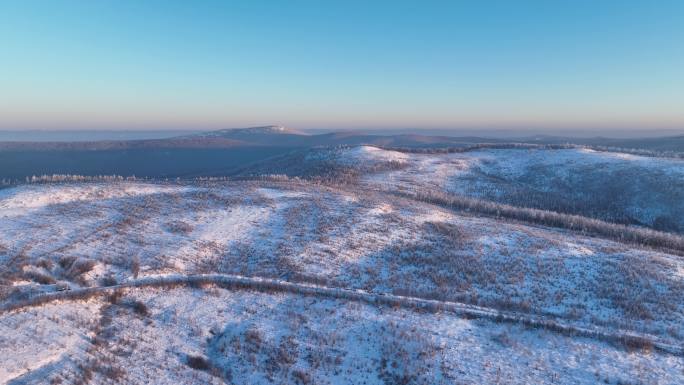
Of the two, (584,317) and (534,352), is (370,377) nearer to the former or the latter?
(534,352)

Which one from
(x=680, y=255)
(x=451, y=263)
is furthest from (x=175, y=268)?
(x=680, y=255)

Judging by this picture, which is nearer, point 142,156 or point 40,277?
point 40,277

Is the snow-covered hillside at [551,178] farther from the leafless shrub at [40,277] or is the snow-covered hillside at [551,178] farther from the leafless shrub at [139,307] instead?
the leafless shrub at [40,277]

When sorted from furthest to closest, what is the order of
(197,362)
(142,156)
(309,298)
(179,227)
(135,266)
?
(142,156) < (179,227) < (135,266) < (309,298) < (197,362)

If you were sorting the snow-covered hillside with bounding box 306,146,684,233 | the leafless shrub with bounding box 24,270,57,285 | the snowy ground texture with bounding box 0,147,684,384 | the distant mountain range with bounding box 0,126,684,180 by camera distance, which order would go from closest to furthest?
1. the snowy ground texture with bounding box 0,147,684,384
2. the leafless shrub with bounding box 24,270,57,285
3. the snow-covered hillside with bounding box 306,146,684,233
4. the distant mountain range with bounding box 0,126,684,180

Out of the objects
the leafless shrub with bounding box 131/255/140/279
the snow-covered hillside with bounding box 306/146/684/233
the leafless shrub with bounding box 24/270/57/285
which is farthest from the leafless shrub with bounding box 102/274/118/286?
the snow-covered hillside with bounding box 306/146/684/233

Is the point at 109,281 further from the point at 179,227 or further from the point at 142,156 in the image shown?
the point at 142,156

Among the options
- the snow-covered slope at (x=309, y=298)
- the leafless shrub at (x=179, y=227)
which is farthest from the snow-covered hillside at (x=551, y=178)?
the leafless shrub at (x=179, y=227)

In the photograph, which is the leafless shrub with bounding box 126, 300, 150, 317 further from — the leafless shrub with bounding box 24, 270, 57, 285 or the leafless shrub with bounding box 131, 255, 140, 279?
the leafless shrub with bounding box 24, 270, 57, 285

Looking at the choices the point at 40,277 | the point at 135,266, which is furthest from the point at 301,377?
the point at 40,277
